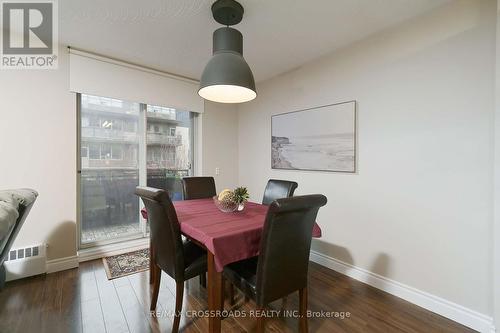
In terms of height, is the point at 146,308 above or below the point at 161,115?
below

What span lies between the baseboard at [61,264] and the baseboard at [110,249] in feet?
0.39

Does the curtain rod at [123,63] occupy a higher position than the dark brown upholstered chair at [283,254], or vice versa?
the curtain rod at [123,63]

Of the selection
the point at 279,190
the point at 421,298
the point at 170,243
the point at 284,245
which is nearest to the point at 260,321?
the point at 284,245

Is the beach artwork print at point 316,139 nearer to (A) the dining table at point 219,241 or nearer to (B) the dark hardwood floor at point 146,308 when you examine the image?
(A) the dining table at point 219,241

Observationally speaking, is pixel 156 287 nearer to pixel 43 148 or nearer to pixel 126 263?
pixel 126 263

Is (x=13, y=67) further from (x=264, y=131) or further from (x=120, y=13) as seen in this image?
(x=264, y=131)

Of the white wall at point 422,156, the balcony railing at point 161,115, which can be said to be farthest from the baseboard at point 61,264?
the white wall at point 422,156

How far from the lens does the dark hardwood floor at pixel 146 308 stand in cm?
167

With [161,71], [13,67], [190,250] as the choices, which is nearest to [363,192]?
[190,250]

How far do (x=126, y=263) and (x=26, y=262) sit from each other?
2.95 ft

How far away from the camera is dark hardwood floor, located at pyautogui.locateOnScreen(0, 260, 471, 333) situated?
65.6 inches

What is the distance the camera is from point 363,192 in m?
2.38

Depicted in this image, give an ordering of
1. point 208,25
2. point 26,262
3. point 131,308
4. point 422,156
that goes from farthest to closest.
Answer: point 26,262 → point 208,25 → point 422,156 → point 131,308

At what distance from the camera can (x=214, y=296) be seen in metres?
1.43
